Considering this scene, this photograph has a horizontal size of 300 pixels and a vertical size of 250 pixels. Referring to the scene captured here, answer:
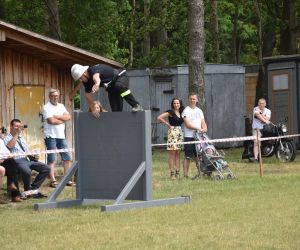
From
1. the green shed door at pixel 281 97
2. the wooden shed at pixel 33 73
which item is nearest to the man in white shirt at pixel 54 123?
the wooden shed at pixel 33 73

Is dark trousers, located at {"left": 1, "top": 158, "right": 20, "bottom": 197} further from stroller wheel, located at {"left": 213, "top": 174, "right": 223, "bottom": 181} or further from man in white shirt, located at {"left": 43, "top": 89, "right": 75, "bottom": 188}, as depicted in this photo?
stroller wheel, located at {"left": 213, "top": 174, "right": 223, "bottom": 181}

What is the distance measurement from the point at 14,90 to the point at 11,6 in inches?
762

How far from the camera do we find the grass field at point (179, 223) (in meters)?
10.4

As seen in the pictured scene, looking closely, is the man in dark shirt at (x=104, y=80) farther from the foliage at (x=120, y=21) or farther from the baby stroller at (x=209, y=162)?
the foliage at (x=120, y=21)

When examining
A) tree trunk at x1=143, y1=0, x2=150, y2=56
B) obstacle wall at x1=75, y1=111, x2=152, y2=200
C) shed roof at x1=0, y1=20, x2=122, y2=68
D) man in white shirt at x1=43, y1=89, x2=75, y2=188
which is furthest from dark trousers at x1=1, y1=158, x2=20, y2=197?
tree trunk at x1=143, y1=0, x2=150, y2=56

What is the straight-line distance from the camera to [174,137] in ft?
63.9

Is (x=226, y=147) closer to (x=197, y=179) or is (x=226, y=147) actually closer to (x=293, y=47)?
(x=293, y=47)

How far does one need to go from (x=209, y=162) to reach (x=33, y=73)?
14.3 ft

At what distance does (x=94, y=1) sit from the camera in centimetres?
3850

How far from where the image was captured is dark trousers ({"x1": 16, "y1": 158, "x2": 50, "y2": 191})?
52.2 ft

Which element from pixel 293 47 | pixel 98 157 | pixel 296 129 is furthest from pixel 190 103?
pixel 293 47

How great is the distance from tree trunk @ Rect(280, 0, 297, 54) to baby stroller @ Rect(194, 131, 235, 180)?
15377 millimetres

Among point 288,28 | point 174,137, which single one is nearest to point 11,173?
point 174,137

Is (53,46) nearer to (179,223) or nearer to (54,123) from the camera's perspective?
(54,123)
